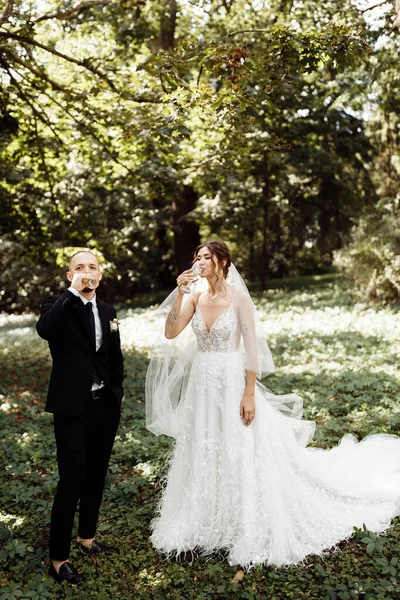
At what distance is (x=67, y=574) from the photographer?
402cm

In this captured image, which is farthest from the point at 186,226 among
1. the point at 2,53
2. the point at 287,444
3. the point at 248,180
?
the point at 287,444

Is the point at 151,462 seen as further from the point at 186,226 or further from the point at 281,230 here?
the point at 281,230

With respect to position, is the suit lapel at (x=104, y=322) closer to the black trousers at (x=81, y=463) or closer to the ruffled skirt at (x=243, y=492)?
the black trousers at (x=81, y=463)

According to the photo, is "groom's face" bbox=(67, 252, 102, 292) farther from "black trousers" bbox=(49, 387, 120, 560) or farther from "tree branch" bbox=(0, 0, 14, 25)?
"tree branch" bbox=(0, 0, 14, 25)

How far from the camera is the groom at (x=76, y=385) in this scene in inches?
152

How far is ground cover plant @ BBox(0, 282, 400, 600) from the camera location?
3.89 metres

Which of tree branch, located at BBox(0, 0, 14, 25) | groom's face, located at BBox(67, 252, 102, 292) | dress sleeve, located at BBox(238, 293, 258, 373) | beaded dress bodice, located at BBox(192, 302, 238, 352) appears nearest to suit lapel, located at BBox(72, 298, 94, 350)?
groom's face, located at BBox(67, 252, 102, 292)

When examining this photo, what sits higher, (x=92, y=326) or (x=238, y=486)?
(x=92, y=326)

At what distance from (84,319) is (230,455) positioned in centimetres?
161

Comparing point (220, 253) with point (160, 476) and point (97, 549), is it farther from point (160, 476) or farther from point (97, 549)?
point (160, 476)

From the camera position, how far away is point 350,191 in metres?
25.9

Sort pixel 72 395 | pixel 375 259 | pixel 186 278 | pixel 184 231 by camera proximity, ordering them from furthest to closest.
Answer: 1. pixel 184 231
2. pixel 375 259
3. pixel 186 278
4. pixel 72 395

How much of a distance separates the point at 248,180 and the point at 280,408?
64.8 feet

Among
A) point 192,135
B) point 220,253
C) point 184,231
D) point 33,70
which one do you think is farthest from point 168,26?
point 220,253
